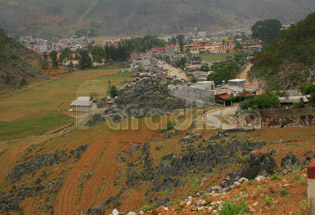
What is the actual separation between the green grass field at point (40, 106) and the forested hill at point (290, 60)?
71.4ft

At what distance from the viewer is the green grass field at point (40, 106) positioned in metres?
33.8

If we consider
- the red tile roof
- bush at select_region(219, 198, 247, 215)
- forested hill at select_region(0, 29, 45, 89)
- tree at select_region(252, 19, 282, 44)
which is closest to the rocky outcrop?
the red tile roof

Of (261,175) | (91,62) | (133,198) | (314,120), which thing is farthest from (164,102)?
(91,62)

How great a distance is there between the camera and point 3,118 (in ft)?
123

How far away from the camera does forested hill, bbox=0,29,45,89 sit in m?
56.1

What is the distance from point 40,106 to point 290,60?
31.1 meters

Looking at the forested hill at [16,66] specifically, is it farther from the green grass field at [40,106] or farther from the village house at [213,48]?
the village house at [213,48]

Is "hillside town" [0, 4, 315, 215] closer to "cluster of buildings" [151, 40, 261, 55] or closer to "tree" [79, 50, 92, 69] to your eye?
"tree" [79, 50, 92, 69]

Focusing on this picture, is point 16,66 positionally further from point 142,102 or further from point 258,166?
point 258,166

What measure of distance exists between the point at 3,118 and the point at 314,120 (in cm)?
3158

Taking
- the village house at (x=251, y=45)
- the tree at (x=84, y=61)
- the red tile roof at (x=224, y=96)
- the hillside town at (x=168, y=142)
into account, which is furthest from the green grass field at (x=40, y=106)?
the village house at (x=251, y=45)

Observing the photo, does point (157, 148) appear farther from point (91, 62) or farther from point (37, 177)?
point (91, 62)

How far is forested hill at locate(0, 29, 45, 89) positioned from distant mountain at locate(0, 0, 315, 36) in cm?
8933

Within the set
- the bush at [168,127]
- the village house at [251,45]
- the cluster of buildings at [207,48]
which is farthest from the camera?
the cluster of buildings at [207,48]
